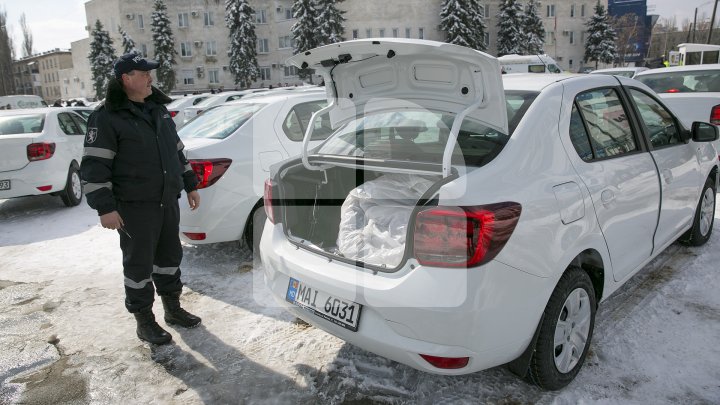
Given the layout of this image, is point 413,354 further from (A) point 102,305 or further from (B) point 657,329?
(A) point 102,305

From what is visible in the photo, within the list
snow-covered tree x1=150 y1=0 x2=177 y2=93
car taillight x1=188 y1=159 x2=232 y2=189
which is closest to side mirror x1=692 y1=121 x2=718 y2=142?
car taillight x1=188 y1=159 x2=232 y2=189

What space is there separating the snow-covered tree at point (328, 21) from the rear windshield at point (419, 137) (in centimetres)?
4418

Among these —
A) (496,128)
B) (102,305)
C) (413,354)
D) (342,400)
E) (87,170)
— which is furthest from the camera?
(102,305)

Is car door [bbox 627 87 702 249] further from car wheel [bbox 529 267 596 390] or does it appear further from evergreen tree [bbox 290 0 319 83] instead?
evergreen tree [bbox 290 0 319 83]

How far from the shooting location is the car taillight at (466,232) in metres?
2.14

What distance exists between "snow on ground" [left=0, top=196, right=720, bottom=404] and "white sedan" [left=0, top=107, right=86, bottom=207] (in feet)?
9.97

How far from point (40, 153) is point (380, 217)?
6.59 m

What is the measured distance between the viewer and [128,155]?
10.7 ft

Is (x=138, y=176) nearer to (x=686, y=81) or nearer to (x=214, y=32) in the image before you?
(x=686, y=81)

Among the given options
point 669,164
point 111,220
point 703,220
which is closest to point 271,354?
point 111,220

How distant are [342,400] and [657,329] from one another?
212 centimetres

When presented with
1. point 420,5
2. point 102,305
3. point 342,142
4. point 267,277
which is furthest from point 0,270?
point 420,5

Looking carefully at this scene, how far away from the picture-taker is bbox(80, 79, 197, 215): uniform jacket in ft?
10.2

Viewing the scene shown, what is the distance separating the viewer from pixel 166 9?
2005 inches
